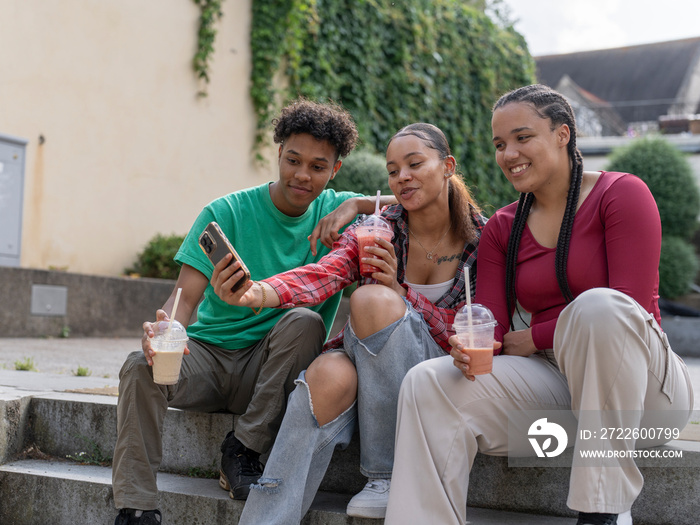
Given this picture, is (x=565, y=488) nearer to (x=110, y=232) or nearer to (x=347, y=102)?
(x=110, y=232)

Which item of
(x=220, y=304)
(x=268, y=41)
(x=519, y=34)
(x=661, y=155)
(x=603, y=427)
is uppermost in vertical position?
(x=519, y=34)

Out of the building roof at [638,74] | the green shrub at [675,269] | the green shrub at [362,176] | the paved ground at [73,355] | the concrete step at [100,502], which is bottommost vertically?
the concrete step at [100,502]

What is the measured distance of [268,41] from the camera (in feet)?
26.7

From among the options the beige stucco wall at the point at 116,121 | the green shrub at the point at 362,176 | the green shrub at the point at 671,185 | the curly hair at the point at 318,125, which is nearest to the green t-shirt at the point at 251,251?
the curly hair at the point at 318,125

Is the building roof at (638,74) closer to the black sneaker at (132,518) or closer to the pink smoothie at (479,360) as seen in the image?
the pink smoothie at (479,360)

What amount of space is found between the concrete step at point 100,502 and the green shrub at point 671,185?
22.6 feet

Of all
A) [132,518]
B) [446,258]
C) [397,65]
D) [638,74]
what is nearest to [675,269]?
[397,65]

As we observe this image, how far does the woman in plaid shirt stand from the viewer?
7.29ft

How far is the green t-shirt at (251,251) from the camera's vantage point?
279cm

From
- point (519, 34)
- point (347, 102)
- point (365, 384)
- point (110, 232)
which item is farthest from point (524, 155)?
point (519, 34)

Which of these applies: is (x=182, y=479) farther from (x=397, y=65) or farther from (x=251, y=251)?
(x=397, y=65)

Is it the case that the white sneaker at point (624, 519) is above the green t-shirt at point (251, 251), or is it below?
below

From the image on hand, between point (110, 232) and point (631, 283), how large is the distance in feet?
18.3

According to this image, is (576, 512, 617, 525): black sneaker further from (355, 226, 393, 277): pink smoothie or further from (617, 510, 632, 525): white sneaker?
(355, 226, 393, 277): pink smoothie
